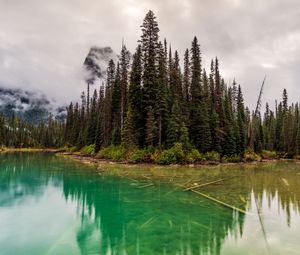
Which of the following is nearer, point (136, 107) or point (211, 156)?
point (211, 156)

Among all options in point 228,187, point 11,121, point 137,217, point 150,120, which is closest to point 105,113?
point 150,120

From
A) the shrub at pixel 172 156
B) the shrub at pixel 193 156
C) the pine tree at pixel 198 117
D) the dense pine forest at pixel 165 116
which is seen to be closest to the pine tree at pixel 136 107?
the dense pine forest at pixel 165 116

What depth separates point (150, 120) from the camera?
45.8 meters

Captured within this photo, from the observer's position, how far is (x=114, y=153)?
50406mm

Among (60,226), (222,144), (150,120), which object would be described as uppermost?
(150,120)

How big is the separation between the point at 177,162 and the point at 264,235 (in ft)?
105

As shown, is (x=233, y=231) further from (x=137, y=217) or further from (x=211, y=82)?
(x=211, y=82)

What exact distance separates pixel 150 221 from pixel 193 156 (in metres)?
32.9

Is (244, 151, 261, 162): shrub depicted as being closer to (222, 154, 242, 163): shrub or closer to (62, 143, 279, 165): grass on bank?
(62, 143, 279, 165): grass on bank

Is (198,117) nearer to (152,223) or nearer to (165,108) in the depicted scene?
(165,108)

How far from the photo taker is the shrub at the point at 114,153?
48.0 meters

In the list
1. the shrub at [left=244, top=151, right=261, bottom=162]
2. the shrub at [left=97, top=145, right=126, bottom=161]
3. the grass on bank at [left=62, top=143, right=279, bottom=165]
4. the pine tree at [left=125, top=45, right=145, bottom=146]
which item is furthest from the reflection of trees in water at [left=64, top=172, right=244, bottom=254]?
the shrub at [left=244, top=151, right=261, bottom=162]

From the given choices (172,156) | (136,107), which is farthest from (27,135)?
(172,156)

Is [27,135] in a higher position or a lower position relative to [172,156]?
higher
